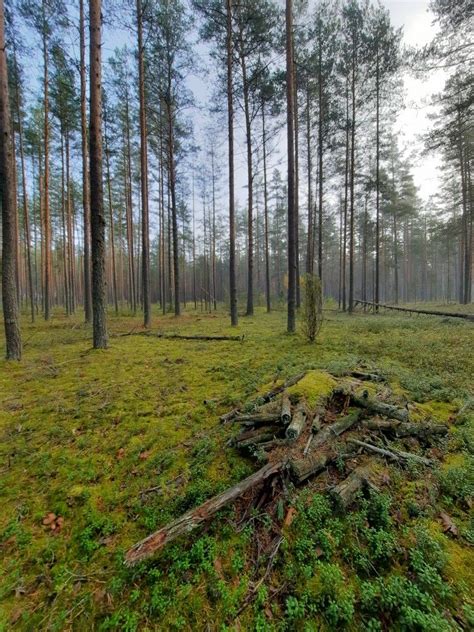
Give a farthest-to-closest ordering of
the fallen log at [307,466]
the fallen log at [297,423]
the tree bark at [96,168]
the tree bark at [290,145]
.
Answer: the tree bark at [290,145] < the tree bark at [96,168] < the fallen log at [297,423] < the fallen log at [307,466]

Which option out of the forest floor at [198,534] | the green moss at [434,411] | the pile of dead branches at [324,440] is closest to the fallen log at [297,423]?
the pile of dead branches at [324,440]

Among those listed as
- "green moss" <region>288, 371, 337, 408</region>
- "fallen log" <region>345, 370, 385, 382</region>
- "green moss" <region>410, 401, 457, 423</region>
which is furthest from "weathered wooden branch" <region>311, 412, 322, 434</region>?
"fallen log" <region>345, 370, 385, 382</region>

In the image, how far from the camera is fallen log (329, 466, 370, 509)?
2.12m

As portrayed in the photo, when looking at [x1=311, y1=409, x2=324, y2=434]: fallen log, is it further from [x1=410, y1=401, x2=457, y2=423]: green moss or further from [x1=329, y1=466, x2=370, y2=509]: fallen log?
[x1=410, y1=401, x2=457, y2=423]: green moss

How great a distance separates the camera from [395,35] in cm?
1318

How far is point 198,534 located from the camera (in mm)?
2059

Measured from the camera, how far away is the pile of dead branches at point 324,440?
220cm

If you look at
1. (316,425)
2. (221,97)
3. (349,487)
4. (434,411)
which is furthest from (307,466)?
(221,97)

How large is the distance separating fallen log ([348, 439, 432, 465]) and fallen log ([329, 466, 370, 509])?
292 millimetres

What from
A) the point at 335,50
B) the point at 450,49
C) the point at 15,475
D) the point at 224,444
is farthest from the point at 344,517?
the point at 335,50

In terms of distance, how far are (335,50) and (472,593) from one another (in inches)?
785

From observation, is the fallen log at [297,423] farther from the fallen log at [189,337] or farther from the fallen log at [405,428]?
the fallen log at [189,337]

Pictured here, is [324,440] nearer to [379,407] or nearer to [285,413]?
[285,413]

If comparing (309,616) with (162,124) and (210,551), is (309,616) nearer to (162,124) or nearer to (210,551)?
(210,551)
